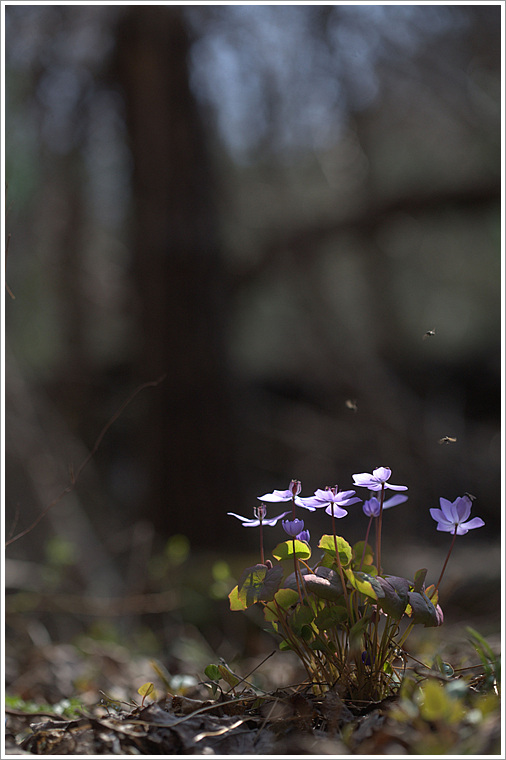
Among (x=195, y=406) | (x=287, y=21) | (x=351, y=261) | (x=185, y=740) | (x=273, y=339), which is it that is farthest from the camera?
(x=273, y=339)

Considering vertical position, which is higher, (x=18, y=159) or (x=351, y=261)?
(x=18, y=159)

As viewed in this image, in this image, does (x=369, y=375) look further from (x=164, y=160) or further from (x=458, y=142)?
(x=164, y=160)

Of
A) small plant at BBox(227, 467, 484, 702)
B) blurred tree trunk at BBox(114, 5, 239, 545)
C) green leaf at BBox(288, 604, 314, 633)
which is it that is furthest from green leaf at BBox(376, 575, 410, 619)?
blurred tree trunk at BBox(114, 5, 239, 545)

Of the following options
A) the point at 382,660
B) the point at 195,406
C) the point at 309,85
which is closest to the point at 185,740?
the point at 382,660

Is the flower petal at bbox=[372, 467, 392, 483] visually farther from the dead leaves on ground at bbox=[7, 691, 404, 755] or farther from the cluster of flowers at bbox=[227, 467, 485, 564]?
the dead leaves on ground at bbox=[7, 691, 404, 755]

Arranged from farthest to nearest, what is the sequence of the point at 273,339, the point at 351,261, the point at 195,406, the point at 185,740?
1. the point at 273,339
2. the point at 351,261
3. the point at 195,406
4. the point at 185,740

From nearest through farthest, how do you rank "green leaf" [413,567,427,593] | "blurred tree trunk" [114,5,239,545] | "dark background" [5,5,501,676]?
1. "green leaf" [413,567,427,593]
2. "dark background" [5,5,501,676]
3. "blurred tree trunk" [114,5,239,545]

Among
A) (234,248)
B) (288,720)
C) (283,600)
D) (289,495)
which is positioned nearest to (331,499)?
(289,495)
